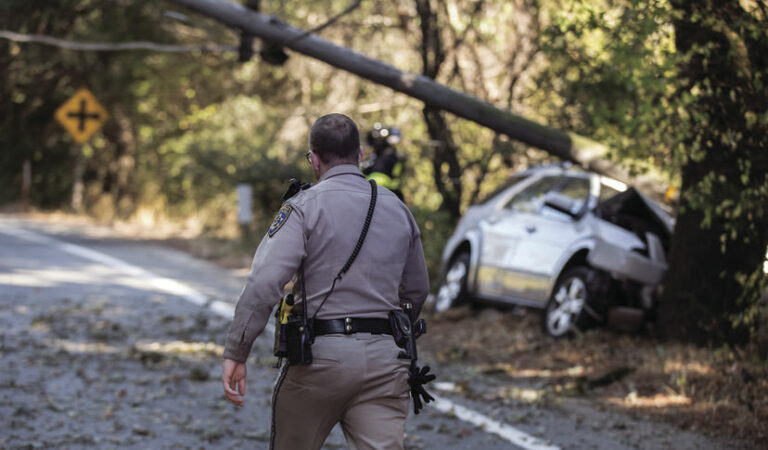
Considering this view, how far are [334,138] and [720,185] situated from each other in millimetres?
5255

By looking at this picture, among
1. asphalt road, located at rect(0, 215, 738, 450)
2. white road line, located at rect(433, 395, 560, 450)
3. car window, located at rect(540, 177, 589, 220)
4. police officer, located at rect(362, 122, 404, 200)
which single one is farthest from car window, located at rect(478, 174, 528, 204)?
white road line, located at rect(433, 395, 560, 450)

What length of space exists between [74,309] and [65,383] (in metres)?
3.89

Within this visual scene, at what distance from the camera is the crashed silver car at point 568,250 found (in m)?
10.4

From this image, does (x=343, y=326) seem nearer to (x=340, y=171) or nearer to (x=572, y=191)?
(x=340, y=171)

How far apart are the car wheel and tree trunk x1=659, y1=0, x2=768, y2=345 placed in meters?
3.12

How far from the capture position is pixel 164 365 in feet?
31.1

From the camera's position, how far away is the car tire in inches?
412

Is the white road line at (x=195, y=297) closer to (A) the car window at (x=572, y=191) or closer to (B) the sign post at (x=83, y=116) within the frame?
(A) the car window at (x=572, y=191)

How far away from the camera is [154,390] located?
847cm

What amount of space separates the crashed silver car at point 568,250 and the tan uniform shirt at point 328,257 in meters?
6.39

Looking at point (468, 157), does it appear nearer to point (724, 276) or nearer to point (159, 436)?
point (724, 276)

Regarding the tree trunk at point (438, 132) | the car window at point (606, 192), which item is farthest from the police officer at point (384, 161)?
the tree trunk at point (438, 132)

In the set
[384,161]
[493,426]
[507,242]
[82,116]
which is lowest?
[493,426]

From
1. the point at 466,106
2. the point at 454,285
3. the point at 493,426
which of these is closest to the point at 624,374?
the point at 493,426
